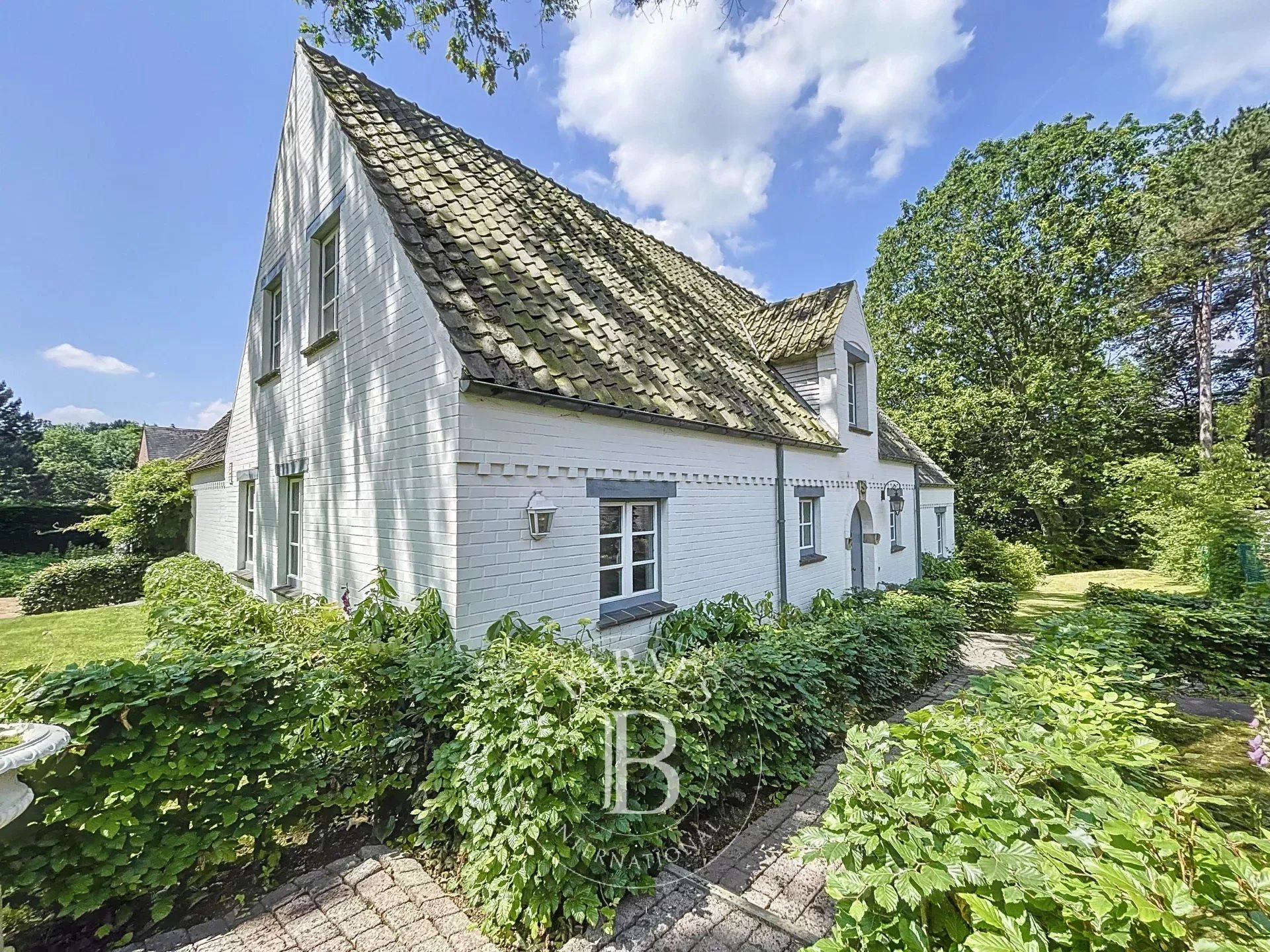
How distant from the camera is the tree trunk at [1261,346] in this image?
71.9 ft

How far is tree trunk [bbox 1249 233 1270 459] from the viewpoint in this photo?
2192cm

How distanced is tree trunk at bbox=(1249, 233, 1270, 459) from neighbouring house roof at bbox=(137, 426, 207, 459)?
172ft

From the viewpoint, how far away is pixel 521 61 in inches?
249

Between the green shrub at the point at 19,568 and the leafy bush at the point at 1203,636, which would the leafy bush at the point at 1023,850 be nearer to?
the leafy bush at the point at 1203,636

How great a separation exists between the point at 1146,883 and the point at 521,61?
340 inches

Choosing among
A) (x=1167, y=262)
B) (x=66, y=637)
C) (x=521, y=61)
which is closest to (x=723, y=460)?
(x=521, y=61)

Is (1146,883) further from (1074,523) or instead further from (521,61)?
(1074,523)

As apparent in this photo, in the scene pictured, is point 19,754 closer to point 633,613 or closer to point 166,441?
point 633,613

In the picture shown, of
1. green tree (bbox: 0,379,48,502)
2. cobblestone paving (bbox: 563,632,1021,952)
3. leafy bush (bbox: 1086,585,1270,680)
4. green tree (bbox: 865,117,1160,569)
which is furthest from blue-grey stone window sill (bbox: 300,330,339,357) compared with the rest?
green tree (bbox: 0,379,48,502)

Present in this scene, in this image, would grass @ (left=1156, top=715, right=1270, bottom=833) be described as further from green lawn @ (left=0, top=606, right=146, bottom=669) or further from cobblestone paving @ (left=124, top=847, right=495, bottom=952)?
green lawn @ (left=0, top=606, right=146, bottom=669)

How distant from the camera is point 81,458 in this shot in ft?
177

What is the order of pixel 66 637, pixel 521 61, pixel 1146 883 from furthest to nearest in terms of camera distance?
pixel 66 637 < pixel 521 61 < pixel 1146 883

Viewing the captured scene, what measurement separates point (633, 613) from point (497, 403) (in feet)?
10.3

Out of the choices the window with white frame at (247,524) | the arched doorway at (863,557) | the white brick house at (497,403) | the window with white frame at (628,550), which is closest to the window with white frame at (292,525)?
the white brick house at (497,403)
